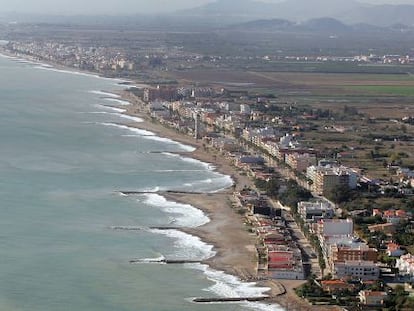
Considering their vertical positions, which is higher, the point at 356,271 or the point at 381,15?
the point at 356,271

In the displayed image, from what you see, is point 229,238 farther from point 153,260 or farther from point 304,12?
point 304,12

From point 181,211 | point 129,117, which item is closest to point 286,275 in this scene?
point 181,211

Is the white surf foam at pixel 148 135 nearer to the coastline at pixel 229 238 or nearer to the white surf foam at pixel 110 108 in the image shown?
the coastline at pixel 229 238

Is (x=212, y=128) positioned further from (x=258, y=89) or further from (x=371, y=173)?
(x=258, y=89)

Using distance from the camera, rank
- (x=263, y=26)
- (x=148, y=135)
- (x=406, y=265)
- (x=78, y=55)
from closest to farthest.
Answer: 1. (x=406, y=265)
2. (x=148, y=135)
3. (x=78, y=55)
4. (x=263, y=26)

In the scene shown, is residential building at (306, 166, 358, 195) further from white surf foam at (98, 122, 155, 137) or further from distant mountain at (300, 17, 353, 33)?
distant mountain at (300, 17, 353, 33)

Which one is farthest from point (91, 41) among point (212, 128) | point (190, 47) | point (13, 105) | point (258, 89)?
point (212, 128)

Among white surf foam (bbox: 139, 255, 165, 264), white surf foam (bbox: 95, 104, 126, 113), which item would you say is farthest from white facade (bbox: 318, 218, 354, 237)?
white surf foam (bbox: 95, 104, 126, 113)
